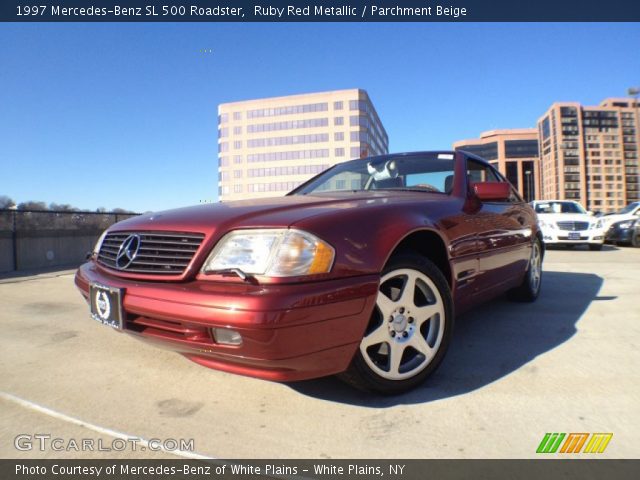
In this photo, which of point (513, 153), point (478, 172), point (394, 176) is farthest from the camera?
point (513, 153)

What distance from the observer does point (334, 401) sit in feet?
6.39

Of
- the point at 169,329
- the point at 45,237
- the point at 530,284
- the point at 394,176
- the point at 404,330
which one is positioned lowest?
the point at 530,284

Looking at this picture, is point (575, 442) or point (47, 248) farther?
point (47, 248)

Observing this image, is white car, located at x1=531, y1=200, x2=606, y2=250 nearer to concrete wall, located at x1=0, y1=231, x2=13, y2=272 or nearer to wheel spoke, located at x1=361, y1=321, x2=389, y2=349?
wheel spoke, located at x1=361, y1=321, x2=389, y2=349

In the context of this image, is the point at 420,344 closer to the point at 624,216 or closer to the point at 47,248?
the point at 47,248

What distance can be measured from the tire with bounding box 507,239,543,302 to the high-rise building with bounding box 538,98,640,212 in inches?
4508

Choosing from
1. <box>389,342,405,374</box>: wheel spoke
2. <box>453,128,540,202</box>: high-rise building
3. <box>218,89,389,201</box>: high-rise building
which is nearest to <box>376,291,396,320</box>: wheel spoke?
<box>389,342,405,374</box>: wheel spoke

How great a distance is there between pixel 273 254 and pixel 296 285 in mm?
168

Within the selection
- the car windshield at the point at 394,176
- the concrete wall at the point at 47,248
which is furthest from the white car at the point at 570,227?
the concrete wall at the point at 47,248

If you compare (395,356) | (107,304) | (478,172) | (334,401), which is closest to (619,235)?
(478,172)

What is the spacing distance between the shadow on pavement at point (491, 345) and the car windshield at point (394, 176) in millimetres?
1124

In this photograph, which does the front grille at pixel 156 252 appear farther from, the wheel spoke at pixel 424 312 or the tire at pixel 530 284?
the tire at pixel 530 284

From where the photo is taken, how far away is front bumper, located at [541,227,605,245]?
10508 mm

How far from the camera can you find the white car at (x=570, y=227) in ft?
34.6
